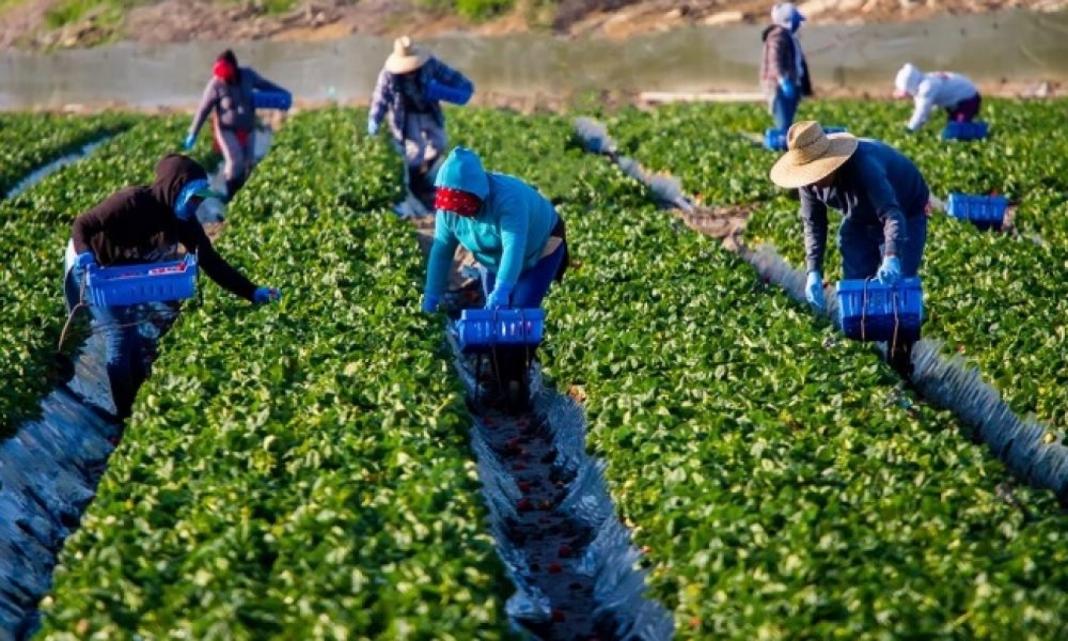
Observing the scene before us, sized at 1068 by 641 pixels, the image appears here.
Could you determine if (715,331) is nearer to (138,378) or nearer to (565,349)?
(565,349)

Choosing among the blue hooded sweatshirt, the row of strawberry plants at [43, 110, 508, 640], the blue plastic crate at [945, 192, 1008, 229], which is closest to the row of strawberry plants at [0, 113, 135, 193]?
the row of strawberry plants at [43, 110, 508, 640]

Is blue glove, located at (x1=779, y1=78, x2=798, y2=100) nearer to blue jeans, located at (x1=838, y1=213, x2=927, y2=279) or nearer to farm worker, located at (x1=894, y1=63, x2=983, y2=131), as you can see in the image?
farm worker, located at (x1=894, y1=63, x2=983, y2=131)

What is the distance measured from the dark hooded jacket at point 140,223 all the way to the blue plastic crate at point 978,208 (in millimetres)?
7661

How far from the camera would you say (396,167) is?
19906 millimetres

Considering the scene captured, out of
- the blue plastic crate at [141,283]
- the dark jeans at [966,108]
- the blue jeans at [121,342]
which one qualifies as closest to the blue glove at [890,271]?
the blue plastic crate at [141,283]

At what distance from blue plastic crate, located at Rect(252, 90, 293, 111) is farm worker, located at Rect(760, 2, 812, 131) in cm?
628

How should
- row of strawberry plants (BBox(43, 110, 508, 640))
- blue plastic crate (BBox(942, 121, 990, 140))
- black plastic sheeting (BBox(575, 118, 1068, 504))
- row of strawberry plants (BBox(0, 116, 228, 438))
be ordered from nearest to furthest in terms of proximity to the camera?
row of strawberry plants (BBox(43, 110, 508, 640))
black plastic sheeting (BBox(575, 118, 1068, 504))
row of strawberry plants (BBox(0, 116, 228, 438))
blue plastic crate (BBox(942, 121, 990, 140))

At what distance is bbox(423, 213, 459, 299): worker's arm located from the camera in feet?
35.2

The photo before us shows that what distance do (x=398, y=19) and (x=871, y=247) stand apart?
108 ft

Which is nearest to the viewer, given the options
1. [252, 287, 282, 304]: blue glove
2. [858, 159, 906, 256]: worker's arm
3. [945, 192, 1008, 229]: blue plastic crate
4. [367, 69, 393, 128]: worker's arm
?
[858, 159, 906, 256]: worker's arm

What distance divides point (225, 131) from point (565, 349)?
389 inches

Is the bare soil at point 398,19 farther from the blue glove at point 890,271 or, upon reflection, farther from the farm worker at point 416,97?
the blue glove at point 890,271

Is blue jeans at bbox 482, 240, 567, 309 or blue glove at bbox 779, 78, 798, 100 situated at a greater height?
blue jeans at bbox 482, 240, 567, 309

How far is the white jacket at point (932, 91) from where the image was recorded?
69.8 feet
